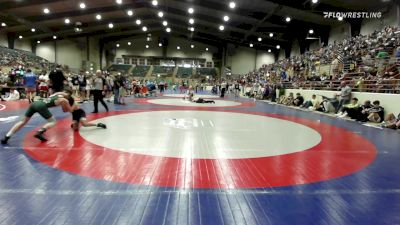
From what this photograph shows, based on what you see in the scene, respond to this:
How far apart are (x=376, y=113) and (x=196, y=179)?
809 cm

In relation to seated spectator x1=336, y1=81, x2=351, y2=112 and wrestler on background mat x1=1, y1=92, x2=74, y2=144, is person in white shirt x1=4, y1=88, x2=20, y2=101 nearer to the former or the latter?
wrestler on background mat x1=1, y1=92, x2=74, y2=144

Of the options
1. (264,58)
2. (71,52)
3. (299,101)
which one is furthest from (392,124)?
(71,52)

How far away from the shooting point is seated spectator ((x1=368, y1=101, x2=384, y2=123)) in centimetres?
945

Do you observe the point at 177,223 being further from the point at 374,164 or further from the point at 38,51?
the point at 38,51

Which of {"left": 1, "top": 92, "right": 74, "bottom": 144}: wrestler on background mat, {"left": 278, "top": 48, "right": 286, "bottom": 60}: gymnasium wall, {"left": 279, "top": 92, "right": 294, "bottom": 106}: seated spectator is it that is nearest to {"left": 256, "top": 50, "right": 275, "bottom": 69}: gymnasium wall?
{"left": 278, "top": 48, "right": 286, "bottom": 60}: gymnasium wall

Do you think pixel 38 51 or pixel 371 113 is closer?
pixel 371 113

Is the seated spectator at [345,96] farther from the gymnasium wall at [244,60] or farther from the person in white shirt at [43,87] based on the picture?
the gymnasium wall at [244,60]

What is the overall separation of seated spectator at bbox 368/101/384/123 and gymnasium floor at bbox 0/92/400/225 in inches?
133

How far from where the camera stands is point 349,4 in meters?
20.9

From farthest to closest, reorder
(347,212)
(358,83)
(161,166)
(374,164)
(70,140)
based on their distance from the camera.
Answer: (358,83) → (70,140) → (374,164) → (161,166) → (347,212)

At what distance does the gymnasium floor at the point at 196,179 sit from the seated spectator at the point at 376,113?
11.1 ft

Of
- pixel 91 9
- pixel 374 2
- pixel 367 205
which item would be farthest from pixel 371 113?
pixel 91 9

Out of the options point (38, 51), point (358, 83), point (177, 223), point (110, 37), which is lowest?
point (177, 223)

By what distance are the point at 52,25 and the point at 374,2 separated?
30582mm
